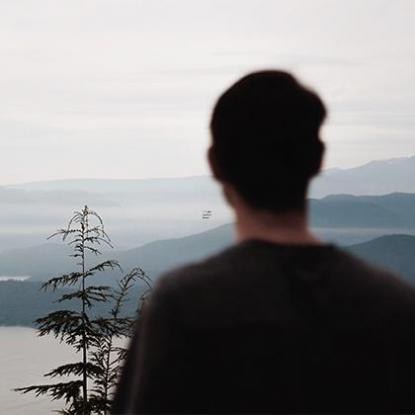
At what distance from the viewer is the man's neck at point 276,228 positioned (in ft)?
6.07

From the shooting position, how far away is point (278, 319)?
5.77ft

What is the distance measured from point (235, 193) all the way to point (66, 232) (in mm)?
12954

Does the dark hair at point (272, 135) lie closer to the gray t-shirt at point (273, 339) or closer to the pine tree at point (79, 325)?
the gray t-shirt at point (273, 339)

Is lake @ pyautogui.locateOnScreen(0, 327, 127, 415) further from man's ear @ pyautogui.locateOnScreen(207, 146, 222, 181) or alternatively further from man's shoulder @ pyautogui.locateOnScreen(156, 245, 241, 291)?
man's shoulder @ pyautogui.locateOnScreen(156, 245, 241, 291)

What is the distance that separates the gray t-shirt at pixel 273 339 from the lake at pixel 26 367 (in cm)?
8786

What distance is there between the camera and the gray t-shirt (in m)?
1.75

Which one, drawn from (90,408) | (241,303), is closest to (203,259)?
(241,303)

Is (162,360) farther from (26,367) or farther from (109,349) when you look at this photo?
(26,367)

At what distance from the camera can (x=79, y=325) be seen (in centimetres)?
1481

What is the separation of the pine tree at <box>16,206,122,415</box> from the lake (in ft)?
244

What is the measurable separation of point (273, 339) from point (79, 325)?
13295mm

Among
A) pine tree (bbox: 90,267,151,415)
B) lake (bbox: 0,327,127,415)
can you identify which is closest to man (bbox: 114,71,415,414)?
pine tree (bbox: 90,267,151,415)

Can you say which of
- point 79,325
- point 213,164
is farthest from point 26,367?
point 213,164

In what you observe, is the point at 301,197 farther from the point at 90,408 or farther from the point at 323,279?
the point at 90,408
